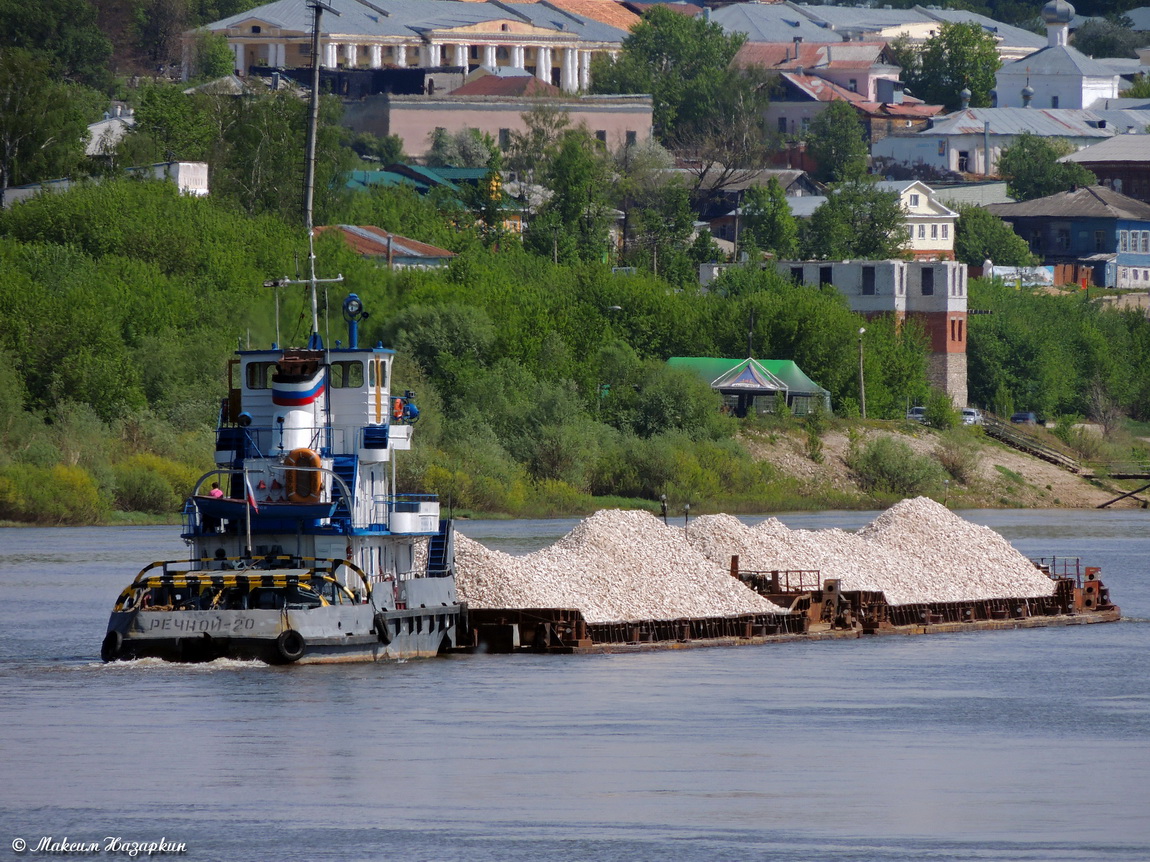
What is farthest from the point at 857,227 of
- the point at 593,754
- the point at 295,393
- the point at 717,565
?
the point at 593,754

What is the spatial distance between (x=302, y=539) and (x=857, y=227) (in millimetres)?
99984

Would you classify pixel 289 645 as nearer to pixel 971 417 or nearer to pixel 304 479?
pixel 304 479

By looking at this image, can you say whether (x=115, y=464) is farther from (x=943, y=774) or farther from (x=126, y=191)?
(x=943, y=774)

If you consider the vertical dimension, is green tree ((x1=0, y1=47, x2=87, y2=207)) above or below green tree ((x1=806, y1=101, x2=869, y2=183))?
below

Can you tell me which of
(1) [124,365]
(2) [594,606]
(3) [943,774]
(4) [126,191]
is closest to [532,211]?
(4) [126,191]

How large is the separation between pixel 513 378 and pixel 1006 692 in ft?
190

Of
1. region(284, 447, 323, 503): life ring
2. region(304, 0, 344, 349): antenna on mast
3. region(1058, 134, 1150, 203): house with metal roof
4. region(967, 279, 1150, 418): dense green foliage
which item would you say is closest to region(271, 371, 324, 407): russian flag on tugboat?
region(304, 0, 344, 349): antenna on mast

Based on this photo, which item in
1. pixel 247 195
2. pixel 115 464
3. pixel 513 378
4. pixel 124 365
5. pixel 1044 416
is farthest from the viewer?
pixel 1044 416

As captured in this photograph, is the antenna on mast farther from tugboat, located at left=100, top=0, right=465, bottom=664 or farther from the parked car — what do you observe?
the parked car

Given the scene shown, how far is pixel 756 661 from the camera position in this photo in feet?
151

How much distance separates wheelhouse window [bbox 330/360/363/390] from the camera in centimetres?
4325

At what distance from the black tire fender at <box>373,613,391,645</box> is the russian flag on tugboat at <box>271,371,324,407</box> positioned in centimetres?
411

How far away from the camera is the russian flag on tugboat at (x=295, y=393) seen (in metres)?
42.7

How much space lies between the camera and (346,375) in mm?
43281
